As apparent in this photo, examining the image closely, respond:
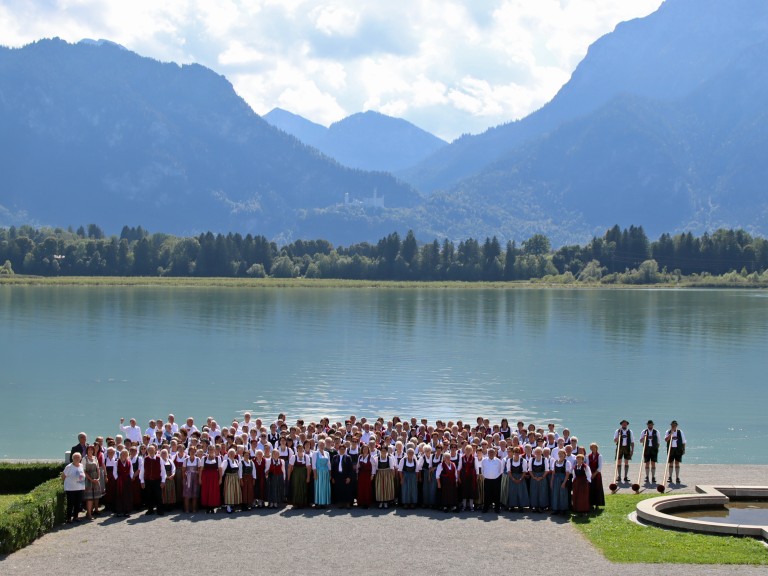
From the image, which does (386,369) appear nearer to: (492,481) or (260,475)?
(260,475)

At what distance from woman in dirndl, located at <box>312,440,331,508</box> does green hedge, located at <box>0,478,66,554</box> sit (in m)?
5.69

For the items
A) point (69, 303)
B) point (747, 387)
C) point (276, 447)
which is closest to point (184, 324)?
point (69, 303)

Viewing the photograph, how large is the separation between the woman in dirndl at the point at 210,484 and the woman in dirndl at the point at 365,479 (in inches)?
129

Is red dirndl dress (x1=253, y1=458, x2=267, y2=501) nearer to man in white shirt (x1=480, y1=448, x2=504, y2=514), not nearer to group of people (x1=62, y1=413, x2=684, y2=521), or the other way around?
group of people (x1=62, y1=413, x2=684, y2=521)

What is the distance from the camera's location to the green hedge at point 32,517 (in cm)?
1927

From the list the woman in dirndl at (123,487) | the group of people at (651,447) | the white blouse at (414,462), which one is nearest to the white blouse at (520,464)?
the white blouse at (414,462)

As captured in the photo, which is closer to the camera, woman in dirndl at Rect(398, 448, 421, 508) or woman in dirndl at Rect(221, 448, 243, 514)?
woman in dirndl at Rect(221, 448, 243, 514)

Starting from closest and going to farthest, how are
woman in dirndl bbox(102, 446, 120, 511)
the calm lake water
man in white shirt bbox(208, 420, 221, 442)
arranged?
woman in dirndl bbox(102, 446, 120, 511), man in white shirt bbox(208, 420, 221, 442), the calm lake water

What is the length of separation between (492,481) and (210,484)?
21.5 feet

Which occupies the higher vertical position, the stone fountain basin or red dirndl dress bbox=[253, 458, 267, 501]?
red dirndl dress bbox=[253, 458, 267, 501]

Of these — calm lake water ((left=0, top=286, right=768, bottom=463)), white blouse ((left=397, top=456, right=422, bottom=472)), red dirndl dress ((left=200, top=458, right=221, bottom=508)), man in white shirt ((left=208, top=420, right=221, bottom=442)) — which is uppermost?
man in white shirt ((left=208, top=420, right=221, bottom=442))

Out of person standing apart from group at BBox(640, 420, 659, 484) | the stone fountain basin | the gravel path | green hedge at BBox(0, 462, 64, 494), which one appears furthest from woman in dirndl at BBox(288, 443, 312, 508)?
A: person standing apart from group at BBox(640, 420, 659, 484)

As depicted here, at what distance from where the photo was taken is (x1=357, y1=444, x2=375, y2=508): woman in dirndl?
23594 mm

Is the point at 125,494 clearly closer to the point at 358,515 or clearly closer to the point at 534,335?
the point at 358,515
